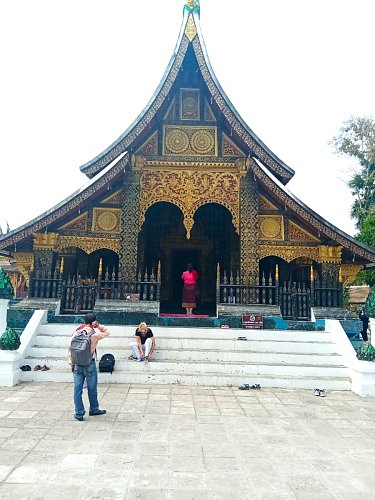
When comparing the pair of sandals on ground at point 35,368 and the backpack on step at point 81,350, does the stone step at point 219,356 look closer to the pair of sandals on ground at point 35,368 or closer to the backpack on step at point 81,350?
the pair of sandals on ground at point 35,368

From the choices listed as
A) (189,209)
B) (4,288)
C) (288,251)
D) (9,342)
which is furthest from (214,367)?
(4,288)

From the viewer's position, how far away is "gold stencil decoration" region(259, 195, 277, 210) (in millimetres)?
9859

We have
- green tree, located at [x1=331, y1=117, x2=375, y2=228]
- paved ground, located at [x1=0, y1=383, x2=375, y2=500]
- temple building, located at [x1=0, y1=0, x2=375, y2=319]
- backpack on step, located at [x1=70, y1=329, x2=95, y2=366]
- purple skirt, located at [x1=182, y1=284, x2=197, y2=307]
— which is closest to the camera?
paved ground, located at [x1=0, y1=383, x2=375, y2=500]

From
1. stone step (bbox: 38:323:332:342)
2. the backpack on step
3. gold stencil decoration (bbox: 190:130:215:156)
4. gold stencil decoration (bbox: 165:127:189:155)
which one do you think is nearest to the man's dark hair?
the backpack on step

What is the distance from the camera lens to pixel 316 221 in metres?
9.00

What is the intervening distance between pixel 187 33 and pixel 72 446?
31.3 feet

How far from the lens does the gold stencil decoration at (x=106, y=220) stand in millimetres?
9656

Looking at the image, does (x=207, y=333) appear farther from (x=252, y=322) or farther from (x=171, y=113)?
(x=171, y=113)

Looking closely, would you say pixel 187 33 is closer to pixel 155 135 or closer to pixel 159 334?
pixel 155 135

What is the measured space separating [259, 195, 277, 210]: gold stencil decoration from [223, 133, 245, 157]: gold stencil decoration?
1.28 meters

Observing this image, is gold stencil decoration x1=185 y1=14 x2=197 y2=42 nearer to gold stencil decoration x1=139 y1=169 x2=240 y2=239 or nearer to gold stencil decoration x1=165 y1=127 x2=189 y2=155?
gold stencil decoration x1=165 y1=127 x2=189 y2=155

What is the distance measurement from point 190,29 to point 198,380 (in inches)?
335

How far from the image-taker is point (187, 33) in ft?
30.9

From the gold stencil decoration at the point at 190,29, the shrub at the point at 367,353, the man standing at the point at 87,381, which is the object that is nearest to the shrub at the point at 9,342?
the man standing at the point at 87,381
